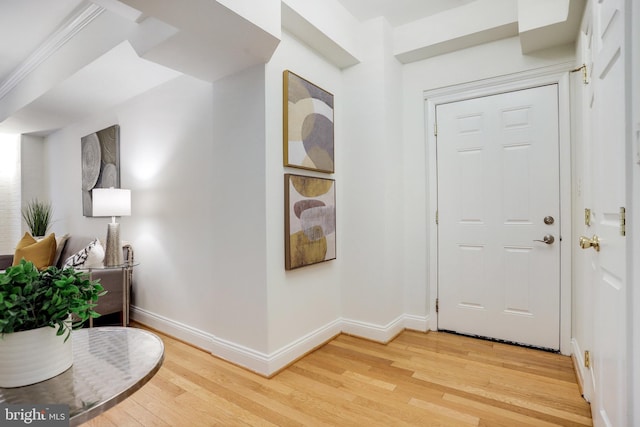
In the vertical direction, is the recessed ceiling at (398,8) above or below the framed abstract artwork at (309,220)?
above

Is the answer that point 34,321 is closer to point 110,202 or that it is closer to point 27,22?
point 110,202

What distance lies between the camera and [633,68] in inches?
37.7

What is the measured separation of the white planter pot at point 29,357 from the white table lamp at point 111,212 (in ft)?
7.34

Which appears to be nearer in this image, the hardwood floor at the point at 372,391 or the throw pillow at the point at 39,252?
the hardwood floor at the point at 372,391

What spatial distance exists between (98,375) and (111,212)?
7.92ft

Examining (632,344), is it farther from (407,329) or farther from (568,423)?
(407,329)

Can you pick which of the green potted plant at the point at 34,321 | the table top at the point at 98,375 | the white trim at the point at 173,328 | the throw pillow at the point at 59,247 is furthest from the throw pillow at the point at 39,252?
the green potted plant at the point at 34,321

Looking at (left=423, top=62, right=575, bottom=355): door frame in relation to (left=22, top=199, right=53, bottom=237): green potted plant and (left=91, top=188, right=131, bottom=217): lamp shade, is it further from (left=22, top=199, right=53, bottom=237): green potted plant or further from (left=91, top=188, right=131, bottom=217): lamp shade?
(left=22, top=199, right=53, bottom=237): green potted plant

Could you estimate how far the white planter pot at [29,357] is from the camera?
0.86 meters

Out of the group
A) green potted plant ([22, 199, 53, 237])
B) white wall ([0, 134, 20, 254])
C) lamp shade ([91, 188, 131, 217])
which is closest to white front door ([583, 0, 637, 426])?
lamp shade ([91, 188, 131, 217])

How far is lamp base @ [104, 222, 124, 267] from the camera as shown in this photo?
2.90 metres

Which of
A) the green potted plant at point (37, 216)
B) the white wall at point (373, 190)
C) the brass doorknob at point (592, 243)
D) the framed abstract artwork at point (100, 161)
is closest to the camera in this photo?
the brass doorknob at point (592, 243)

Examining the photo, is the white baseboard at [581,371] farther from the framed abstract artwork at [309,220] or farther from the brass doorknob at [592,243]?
the framed abstract artwork at [309,220]

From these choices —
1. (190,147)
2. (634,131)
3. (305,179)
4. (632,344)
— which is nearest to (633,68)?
(634,131)
